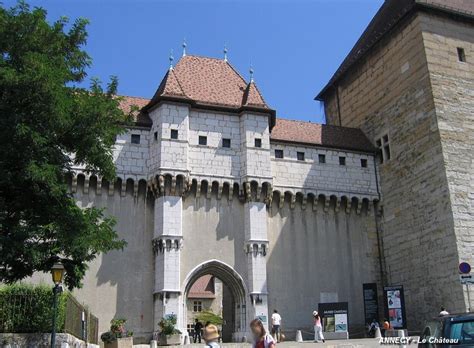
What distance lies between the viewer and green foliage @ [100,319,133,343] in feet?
64.8

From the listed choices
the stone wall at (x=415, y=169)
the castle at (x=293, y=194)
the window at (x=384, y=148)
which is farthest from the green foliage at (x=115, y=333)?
the window at (x=384, y=148)

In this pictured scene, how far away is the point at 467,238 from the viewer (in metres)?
23.6

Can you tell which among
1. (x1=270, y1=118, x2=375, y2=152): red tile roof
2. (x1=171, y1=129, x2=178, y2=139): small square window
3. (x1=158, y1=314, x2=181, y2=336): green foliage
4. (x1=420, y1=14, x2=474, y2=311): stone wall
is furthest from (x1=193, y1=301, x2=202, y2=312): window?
(x1=420, y1=14, x2=474, y2=311): stone wall

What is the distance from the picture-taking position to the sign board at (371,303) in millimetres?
25281

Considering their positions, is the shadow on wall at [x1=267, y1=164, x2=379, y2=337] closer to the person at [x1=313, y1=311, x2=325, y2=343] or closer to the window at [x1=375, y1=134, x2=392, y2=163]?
the window at [x1=375, y1=134, x2=392, y2=163]

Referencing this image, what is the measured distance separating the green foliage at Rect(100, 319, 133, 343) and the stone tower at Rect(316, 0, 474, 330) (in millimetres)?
12814

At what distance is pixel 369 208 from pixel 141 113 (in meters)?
12.3

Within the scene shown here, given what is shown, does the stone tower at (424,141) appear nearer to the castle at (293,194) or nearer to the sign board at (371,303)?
the castle at (293,194)

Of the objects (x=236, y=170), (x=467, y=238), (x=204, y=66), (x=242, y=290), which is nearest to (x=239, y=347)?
(x=242, y=290)

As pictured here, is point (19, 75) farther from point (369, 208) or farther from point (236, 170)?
point (369, 208)

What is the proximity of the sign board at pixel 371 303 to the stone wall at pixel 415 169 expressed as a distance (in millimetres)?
1696

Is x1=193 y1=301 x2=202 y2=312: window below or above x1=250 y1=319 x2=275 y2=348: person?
above

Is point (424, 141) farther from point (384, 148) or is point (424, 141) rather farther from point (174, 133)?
point (174, 133)

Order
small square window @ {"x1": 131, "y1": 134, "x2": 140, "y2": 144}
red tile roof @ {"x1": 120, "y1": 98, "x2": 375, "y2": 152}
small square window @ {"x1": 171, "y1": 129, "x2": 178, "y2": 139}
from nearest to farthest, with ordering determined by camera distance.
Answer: small square window @ {"x1": 171, "y1": 129, "x2": 178, "y2": 139}
small square window @ {"x1": 131, "y1": 134, "x2": 140, "y2": 144}
red tile roof @ {"x1": 120, "y1": 98, "x2": 375, "y2": 152}
